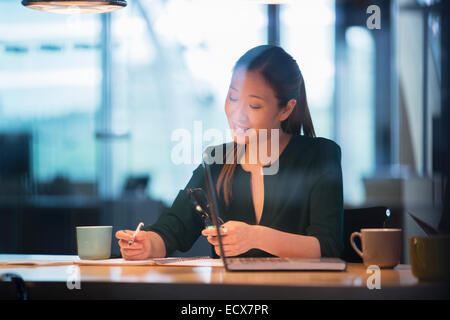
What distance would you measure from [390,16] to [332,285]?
3.78m

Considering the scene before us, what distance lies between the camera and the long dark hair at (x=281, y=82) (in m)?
1.61

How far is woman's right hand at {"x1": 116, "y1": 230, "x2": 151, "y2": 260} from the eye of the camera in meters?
1.39

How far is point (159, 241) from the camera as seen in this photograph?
1.50 metres

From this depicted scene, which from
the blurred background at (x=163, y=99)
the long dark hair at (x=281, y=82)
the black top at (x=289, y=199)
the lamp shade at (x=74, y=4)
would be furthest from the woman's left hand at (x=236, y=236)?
the blurred background at (x=163, y=99)

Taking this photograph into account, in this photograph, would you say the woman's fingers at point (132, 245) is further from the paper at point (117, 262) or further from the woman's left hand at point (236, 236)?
the woman's left hand at point (236, 236)

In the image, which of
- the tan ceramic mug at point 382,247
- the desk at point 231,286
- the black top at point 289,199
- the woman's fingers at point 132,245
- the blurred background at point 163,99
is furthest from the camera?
the blurred background at point 163,99

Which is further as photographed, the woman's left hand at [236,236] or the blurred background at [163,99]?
the blurred background at [163,99]

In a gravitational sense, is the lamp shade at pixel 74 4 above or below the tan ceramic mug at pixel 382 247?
above

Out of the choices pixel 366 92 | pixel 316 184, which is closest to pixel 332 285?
pixel 316 184

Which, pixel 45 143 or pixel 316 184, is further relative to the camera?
pixel 45 143

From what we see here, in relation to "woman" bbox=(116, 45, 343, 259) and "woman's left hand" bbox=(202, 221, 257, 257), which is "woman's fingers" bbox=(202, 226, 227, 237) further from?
"woman" bbox=(116, 45, 343, 259)

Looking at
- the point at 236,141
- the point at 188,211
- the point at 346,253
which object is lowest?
the point at 346,253

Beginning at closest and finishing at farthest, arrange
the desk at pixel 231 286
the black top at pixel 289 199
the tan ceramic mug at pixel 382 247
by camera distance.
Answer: the desk at pixel 231 286 < the tan ceramic mug at pixel 382 247 < the black top at pixel 289 199

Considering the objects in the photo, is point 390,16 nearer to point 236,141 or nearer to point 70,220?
point 70,220
